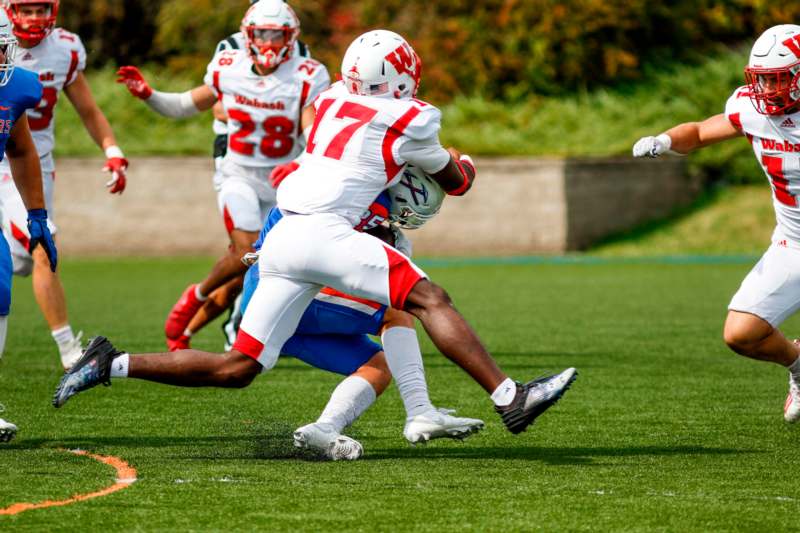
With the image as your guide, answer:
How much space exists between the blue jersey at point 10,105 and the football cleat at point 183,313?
111 inches

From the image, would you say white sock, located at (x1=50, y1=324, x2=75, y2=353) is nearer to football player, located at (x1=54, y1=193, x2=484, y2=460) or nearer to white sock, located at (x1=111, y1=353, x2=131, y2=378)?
football player, located at (x1=54, y1=193, x2=484, y2=460)

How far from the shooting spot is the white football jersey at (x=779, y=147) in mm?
5789

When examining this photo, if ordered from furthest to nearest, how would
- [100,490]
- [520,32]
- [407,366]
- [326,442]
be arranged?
1. [520,32]
2. [407,366]
3. [326,442]
4. [100,490]

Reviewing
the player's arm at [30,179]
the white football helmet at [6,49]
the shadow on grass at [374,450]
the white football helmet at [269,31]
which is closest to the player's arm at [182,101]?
the white football helmet at [269,31]

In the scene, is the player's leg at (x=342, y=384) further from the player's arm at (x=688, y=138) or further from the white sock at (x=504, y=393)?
the player's arm at (x=688, y=138)

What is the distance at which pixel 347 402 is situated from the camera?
204 inches

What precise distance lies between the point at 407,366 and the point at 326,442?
1.39 ft

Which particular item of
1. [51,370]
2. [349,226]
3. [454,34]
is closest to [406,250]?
[349,226]

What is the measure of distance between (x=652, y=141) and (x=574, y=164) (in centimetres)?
1272

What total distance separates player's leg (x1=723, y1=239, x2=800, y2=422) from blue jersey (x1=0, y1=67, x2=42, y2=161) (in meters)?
3.10

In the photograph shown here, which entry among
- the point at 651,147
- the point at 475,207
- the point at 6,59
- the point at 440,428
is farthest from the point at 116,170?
the point at 475,207

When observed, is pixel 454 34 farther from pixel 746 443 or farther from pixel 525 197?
pixel 746 443

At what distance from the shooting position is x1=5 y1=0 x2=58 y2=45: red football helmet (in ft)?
23.6

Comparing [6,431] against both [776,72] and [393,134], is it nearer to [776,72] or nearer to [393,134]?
[393,134]
